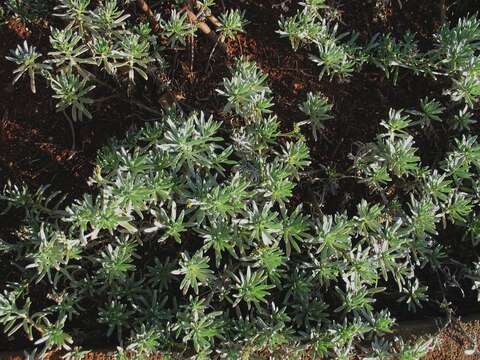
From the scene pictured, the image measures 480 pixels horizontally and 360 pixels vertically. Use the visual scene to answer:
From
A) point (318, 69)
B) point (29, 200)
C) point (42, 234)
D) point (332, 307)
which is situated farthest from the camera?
point (318, 69)

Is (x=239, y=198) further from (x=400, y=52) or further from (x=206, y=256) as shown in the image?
(x=400, y=52)

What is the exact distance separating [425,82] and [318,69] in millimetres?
619

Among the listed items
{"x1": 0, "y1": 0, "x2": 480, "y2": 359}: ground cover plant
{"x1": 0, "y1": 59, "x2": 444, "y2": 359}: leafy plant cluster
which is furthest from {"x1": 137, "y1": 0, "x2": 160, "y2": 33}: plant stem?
{"x1": 0, "y1": 59, "x2": 444, "y2": 359}: leafy plant cluster

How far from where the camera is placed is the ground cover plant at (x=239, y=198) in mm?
2727

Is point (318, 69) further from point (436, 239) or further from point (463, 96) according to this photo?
point (436, 239)

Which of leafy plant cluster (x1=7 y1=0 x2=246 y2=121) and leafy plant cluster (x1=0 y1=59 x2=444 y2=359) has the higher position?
leafy plant cluster (x1=7 y1=0 x2=246 y2=121)

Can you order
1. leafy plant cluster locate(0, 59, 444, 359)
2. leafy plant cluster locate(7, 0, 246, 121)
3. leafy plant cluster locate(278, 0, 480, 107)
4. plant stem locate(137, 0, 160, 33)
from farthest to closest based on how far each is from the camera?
plant stem locate(137, 0, 160, 33) < leafy plant cluster locate(278, 0, 480, 107) < leafy plant cluster locate(7, 0, 246, 121) < leafy plant cluster locate(0, 59, 444, 359)

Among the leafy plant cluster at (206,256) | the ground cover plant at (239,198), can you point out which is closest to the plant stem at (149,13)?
the ground cover plant at (239,198)

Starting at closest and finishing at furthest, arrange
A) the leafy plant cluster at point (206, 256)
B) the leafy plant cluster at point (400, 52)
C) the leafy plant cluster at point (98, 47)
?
the leafy plant cluster at point (206, 256) → the leafy plant cluster at point (98, 47) → the leafy plant cluster at point (400, 52)

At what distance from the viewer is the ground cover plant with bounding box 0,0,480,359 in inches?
107

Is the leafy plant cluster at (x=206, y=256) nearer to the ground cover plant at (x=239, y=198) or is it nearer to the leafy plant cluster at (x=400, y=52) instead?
the ground cover plant at (x=239, y=198)

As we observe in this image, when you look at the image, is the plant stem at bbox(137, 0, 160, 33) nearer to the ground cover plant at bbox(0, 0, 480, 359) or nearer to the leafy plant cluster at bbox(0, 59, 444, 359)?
the ground cover plant at bbox(0, 0, 480, 359)

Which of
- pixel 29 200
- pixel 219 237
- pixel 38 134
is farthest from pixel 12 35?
pixel 219 237

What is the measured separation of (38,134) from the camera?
10.9 feet
